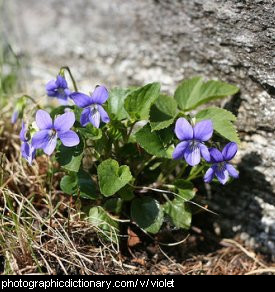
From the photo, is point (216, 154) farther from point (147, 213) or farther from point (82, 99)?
point (82, 99)

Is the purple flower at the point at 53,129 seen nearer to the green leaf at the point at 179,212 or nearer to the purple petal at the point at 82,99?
the purple petal at the point at 82,99

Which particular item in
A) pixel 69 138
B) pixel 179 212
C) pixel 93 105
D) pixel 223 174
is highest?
pixel 93 105

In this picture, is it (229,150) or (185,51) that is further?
(185,51)

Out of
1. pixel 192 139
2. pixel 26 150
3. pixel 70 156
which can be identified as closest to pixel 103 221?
pixel 70 156

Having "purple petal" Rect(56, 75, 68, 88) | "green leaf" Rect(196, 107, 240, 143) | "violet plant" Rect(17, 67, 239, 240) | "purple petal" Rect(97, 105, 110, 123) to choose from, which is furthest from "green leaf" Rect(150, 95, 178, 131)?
"purple petal" Rect(56, 75, 68, 88)

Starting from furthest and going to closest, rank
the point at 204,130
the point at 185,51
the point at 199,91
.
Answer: the point at 185,51 < the point at 199,91 < the point at 204,130

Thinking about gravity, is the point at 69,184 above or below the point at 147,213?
above

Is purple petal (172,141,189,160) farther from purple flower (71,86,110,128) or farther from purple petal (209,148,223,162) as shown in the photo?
purple flower (71,86,110,128)
